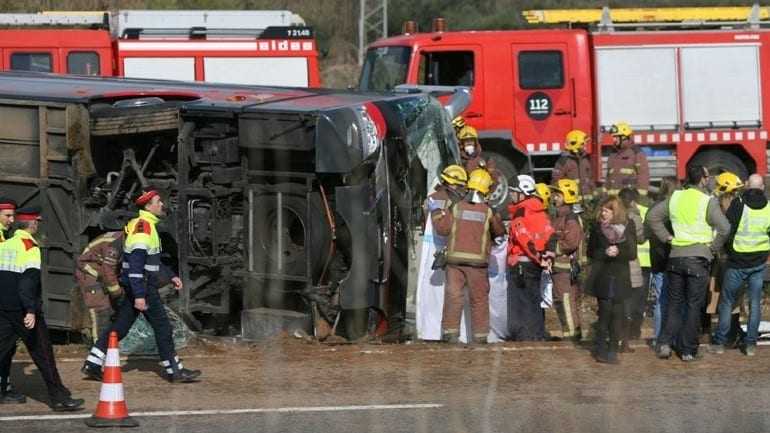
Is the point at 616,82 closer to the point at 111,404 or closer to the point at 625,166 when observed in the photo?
the point at 625,166

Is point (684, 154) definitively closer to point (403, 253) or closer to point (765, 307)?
point (765, 307)

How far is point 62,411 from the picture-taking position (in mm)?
10125

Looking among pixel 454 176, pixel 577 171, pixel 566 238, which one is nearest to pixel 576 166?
pixel 577 171

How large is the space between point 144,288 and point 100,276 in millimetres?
1452

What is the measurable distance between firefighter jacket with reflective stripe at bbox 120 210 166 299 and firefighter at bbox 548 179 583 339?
3.81m

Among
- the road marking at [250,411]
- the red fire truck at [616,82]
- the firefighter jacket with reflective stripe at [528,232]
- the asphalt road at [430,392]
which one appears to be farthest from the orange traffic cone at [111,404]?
the red fire truck at [616,82]

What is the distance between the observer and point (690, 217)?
12125 mm

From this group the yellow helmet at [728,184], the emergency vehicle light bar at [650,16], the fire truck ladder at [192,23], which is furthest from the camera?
the fire truck ladder at [192,23]

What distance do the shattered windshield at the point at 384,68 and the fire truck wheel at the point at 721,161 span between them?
438cm

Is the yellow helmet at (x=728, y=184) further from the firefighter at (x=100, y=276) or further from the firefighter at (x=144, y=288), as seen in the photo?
the firefighter at (x=100, y=276)

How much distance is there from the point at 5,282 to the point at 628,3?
32240 mm

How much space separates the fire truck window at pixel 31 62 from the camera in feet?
70.0

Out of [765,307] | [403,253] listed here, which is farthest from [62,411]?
[765,307]

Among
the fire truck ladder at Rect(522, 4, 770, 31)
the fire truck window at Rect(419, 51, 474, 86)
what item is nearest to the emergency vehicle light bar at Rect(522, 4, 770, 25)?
the fire truck ladder at Rect(522, 4, 770, 31)
